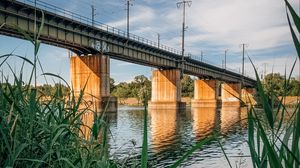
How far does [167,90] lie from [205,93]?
28.1 m

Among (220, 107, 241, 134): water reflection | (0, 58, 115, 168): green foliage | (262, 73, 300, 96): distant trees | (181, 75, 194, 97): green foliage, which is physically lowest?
(220, 107, 241, 134): water reflection

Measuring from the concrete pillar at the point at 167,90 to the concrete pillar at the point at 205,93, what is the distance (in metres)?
22.6

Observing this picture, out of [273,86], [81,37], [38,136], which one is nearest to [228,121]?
[81,37]

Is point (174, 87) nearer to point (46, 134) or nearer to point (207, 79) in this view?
point (207, 79)

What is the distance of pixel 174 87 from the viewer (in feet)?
278

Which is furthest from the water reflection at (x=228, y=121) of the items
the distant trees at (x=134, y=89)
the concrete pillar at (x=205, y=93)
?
the distant trees at (x=134, y=89)

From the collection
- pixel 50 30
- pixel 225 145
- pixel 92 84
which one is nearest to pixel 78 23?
pixel 50 30

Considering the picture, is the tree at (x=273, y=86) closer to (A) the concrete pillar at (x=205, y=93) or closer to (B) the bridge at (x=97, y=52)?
(B) the bridge at (x=97, y=52)

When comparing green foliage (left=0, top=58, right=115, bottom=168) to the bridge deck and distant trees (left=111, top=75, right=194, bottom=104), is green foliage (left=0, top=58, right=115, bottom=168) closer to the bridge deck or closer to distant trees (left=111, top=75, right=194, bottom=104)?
the bridge deck

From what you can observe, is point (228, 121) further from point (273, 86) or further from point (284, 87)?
point (284, 87)

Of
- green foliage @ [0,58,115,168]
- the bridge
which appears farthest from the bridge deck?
green foliage @ [0,58,115,168]

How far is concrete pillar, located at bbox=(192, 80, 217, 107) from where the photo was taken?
106 metres

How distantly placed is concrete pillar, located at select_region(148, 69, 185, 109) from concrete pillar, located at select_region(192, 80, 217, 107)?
22.6 meters

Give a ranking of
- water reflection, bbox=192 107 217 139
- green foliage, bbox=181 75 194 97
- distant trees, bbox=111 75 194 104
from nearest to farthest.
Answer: water reflection, bbox=192 107 217 139
distant trees, bbox=111 75 194 104
green foliage, bbox=181 75 194 97
